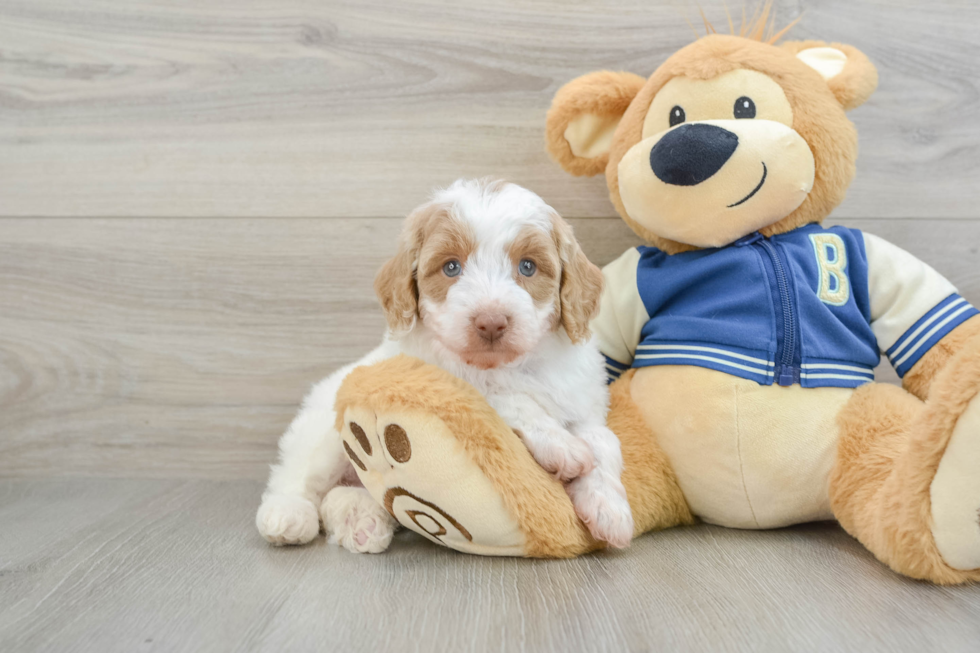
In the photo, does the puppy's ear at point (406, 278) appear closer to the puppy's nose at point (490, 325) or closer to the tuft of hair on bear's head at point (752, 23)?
the puppy's nose at point (490, 325)

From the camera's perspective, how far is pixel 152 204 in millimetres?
1948

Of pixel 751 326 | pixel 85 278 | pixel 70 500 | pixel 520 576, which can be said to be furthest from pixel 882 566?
pixel 85 278

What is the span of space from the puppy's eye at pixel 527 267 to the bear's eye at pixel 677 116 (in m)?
0.48

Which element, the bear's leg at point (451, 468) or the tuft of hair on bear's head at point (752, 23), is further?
the tuft of hair on bear's head at point (752, 23)

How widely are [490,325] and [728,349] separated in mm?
547

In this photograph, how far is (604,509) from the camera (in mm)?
1278

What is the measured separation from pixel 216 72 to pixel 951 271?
2101 mm

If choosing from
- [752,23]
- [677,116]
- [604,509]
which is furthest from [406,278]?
[752,23]

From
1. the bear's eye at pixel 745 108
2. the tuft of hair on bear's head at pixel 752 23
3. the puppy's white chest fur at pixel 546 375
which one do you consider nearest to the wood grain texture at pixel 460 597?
the puppy's white chest fur at pixel 546 375

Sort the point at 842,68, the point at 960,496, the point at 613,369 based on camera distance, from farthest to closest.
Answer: the point at 613,369 < the point at 842,68 < the point at 960,496

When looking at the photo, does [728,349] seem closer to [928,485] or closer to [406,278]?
[928,485]

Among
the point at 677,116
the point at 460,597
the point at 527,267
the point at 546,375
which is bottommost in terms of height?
the point at 460,597

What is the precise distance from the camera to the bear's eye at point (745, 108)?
146 cm

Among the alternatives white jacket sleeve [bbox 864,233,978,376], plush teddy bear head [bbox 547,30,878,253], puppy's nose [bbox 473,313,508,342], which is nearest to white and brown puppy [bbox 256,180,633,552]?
puppy's nose [bbox 473,313,508,342]
